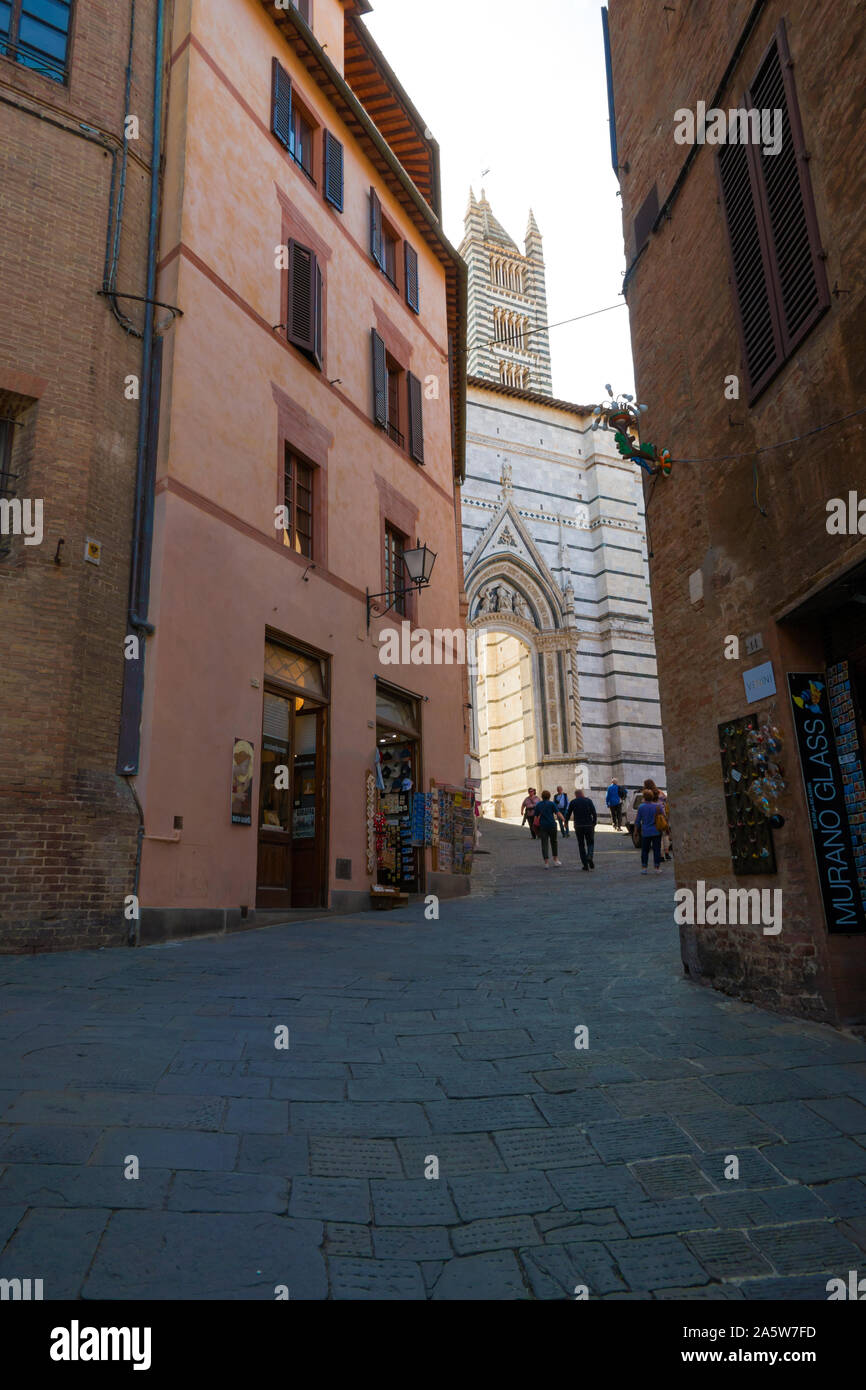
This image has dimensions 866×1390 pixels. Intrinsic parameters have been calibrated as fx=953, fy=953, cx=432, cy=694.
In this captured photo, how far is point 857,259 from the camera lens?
235 inches

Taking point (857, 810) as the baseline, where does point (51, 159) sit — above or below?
above

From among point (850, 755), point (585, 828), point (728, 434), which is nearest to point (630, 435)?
point (728, 434)

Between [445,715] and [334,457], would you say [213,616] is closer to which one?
[334,457]

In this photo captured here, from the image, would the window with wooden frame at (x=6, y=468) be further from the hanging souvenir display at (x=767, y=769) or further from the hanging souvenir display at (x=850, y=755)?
the hanging souvenir display at (x=850, y=755)

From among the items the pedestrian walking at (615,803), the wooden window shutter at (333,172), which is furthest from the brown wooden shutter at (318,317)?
the pedestrian walking at (615,803)

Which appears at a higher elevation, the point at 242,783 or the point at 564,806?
the point at 564,806

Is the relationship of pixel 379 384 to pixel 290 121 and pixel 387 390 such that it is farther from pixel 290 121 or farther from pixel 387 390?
pixel 290 121

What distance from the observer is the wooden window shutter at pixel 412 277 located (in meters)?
18.1

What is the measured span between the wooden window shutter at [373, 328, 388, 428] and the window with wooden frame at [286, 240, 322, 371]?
1790 millimetres

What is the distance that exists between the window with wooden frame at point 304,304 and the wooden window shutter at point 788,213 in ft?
24.5

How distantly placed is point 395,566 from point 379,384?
119 inches

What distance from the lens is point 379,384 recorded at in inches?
624
